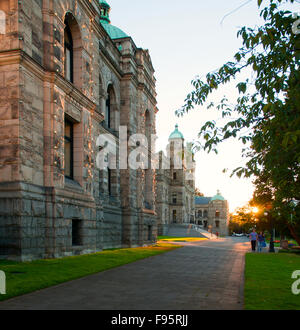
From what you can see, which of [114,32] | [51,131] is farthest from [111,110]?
[51,131]

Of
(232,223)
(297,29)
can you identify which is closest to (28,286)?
(297,29)

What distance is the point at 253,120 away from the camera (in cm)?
636

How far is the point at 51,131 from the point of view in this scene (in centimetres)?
1415

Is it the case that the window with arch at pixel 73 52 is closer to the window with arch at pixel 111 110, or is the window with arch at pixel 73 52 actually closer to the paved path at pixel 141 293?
the window with arch at pixel 111 110

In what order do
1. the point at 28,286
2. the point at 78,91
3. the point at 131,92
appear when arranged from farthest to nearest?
the point at 131,92 → the point at 78,91 → the point at 28,286

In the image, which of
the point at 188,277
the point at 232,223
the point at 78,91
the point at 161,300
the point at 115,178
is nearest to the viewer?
the point at 161,300

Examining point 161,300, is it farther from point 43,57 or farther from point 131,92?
point 131,92

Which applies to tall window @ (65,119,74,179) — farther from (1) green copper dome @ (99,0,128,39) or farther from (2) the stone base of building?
(1) green copper dome @ (99,0,128,39)

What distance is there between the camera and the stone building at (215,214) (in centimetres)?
11494

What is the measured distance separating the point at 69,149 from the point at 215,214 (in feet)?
342

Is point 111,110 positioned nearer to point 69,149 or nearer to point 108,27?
point 69,149

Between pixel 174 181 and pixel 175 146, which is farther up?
pixel 175 146

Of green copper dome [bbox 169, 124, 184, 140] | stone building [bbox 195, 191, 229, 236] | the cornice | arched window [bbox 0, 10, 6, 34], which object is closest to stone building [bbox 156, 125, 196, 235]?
green copper dome [bbox 169, 124, 184, 140]

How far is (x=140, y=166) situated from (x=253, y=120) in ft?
70.4
